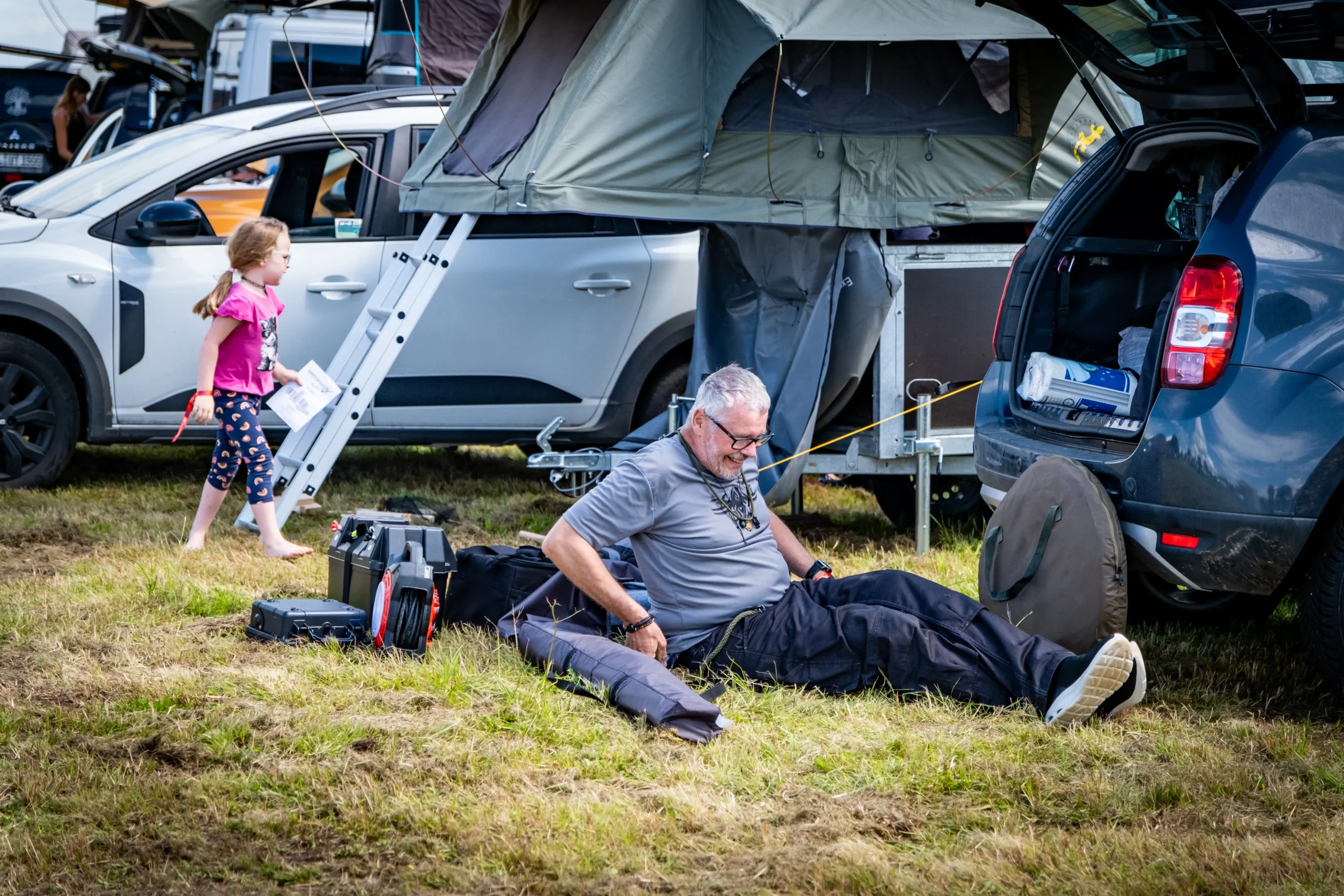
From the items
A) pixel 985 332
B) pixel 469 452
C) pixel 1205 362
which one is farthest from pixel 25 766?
pixel 469 452

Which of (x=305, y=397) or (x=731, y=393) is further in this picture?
(x=305, y=397)

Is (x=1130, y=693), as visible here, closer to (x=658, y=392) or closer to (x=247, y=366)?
(x=658, y=392)

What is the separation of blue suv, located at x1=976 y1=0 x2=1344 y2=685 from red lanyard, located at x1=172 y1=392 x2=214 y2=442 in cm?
314

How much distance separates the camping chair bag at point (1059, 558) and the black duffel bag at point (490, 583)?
144 cm

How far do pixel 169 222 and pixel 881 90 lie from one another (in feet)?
10.7

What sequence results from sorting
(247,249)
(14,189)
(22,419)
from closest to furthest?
(247,249) → (22,419) → (14,189)

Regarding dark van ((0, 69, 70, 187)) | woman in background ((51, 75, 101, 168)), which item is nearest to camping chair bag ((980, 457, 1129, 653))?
woman in background ((51, 75, 101, 168))

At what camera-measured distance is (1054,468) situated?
4461 mm

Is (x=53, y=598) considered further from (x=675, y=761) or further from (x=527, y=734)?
(x=675, y=761)

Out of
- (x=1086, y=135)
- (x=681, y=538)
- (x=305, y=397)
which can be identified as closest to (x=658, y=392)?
(x=305, y=397)

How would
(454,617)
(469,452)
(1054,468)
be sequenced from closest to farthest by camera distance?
(1054,468) < (454,617) < (469,452)

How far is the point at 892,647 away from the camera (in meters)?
4.29

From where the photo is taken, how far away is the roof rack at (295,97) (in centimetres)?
748

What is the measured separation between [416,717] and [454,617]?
949 millimetres
